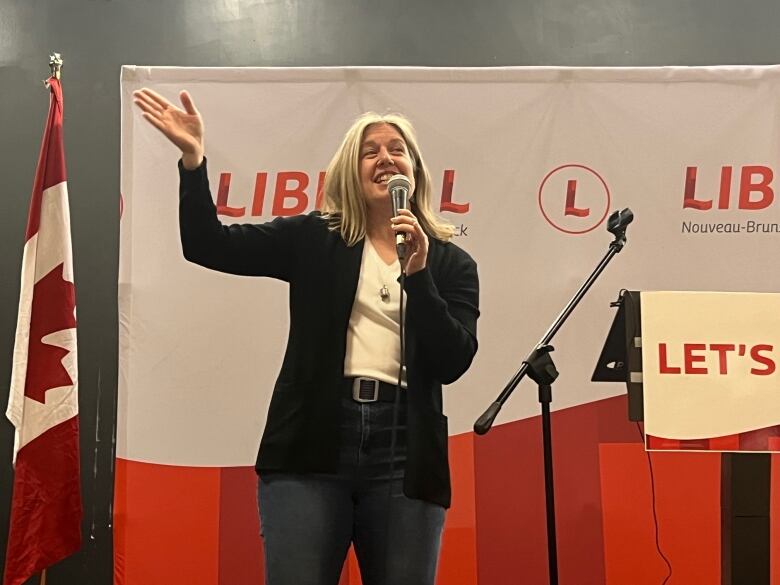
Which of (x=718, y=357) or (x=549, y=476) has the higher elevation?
(x=718, y=357)

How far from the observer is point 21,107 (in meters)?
2.99

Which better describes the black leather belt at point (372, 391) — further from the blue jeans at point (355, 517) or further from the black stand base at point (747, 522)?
the black stand base at point (747, 522)

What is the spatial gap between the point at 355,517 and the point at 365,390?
274 millimetres

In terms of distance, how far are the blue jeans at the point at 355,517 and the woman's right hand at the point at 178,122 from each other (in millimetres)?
671

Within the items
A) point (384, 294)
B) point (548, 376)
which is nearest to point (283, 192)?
point (384, 294)

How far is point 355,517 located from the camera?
1758 mm

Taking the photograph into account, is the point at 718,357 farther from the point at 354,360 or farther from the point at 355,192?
the point at 355,192

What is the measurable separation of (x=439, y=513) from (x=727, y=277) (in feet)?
4.55

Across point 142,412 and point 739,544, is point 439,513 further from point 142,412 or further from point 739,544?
point 142,412

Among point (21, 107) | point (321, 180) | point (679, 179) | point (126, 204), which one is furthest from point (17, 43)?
point (679, 179)

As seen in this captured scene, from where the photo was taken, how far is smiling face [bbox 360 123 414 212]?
198 cm

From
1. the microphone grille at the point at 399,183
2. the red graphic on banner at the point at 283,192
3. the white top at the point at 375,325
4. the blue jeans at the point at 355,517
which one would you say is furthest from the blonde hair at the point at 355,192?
the red graphic on banner at the point at 283,192

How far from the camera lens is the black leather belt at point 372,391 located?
69.7 inches

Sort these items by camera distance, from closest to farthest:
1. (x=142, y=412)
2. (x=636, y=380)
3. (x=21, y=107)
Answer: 1. (x=636, y=380)
2. (x=142, y=412)
3. (x=21, y=107)
